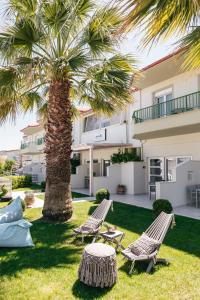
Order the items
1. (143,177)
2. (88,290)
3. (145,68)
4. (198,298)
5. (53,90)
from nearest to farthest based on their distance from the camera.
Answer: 1. (198,298)
2. (88,290)
3. (53,90)
4. (145,68)
5. (143,177)

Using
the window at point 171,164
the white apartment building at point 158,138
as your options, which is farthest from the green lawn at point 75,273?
the window at point 171,164

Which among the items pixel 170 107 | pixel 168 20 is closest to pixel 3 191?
pixel 170 107

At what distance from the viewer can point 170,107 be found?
16.0 meters

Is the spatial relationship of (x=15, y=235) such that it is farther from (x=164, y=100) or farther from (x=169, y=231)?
(x=164, y=100)

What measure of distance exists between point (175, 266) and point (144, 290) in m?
1.48

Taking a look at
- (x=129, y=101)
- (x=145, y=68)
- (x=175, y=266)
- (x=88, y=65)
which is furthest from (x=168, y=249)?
(x=145, y=68)

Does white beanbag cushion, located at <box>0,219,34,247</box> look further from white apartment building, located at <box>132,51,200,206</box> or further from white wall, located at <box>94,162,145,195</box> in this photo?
white wall, located at <box>94,162,145,195</box>

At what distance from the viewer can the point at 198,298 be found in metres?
4.93

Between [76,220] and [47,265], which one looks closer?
[47,265]

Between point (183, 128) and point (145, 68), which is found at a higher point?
point (145, 68)

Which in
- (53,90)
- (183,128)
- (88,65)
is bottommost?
(183,128)

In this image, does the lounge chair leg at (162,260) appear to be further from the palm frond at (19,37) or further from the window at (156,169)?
the window at (156,169)

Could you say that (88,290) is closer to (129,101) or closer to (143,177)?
(129,101)

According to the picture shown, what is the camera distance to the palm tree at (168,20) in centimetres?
309
